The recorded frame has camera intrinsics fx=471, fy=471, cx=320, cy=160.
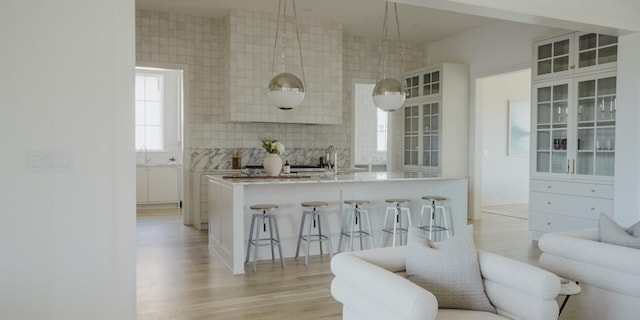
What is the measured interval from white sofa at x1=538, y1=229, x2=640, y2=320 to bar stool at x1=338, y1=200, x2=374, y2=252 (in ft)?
7.43

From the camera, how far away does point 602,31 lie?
4.57 m

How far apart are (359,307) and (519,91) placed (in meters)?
8.71

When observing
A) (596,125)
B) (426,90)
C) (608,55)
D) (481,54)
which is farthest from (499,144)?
(608,55)

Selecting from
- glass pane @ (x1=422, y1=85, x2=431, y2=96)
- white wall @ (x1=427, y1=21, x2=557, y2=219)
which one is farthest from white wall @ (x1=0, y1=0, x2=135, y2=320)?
glass pane @ (x1=422, y1=85, x2=431, y2=96)

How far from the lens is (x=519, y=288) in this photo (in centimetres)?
229

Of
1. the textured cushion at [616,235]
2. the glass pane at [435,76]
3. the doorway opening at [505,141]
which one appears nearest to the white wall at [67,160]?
the textured cushion at [616,235]

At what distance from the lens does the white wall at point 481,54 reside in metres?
6.94

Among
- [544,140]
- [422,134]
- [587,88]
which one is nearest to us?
[587,88]

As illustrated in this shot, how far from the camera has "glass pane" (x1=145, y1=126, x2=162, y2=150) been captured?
9.68 meters

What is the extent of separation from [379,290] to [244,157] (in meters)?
5.75

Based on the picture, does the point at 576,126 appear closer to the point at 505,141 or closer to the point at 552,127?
the point at 552,127

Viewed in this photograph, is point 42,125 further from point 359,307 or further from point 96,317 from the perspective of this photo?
point 359,307

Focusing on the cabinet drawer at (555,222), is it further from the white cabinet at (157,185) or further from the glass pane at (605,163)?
the white cabinet at (157,185)

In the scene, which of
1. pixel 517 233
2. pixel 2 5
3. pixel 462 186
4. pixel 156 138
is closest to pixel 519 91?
pixel 517 233
